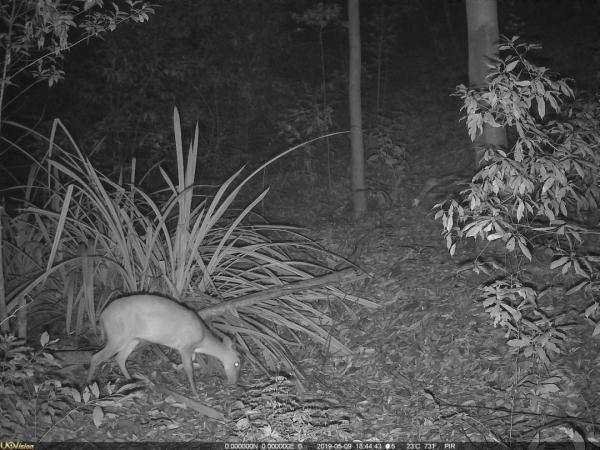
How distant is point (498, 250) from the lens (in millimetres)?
4562

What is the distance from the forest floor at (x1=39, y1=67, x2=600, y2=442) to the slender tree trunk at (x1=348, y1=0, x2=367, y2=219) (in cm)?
111

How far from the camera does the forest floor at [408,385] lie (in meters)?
3.18

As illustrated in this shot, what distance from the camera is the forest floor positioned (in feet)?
10.4

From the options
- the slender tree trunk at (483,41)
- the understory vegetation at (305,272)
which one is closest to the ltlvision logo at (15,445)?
the understory vegetation at (305,272)

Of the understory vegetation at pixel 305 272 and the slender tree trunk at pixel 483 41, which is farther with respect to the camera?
the slender tree trunk at pixel 483 41

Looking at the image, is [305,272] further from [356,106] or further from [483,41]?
[483,41]

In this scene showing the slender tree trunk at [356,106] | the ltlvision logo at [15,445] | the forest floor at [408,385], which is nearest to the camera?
the ltlvision logo at [15,445]

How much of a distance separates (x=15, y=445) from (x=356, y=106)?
468cm

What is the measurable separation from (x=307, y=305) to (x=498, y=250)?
1736 mm

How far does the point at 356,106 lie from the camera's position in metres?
6.11

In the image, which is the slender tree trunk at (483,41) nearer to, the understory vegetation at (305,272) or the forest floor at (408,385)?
Answer: the understory vegetation at (305,272)

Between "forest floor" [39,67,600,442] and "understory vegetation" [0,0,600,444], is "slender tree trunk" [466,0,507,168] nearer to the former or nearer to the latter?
"understory vegetation" [0,0,600,444]

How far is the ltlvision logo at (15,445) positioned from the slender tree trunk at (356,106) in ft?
14.6

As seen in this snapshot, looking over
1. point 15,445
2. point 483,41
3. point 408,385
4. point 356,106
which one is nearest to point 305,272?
point 408,385
